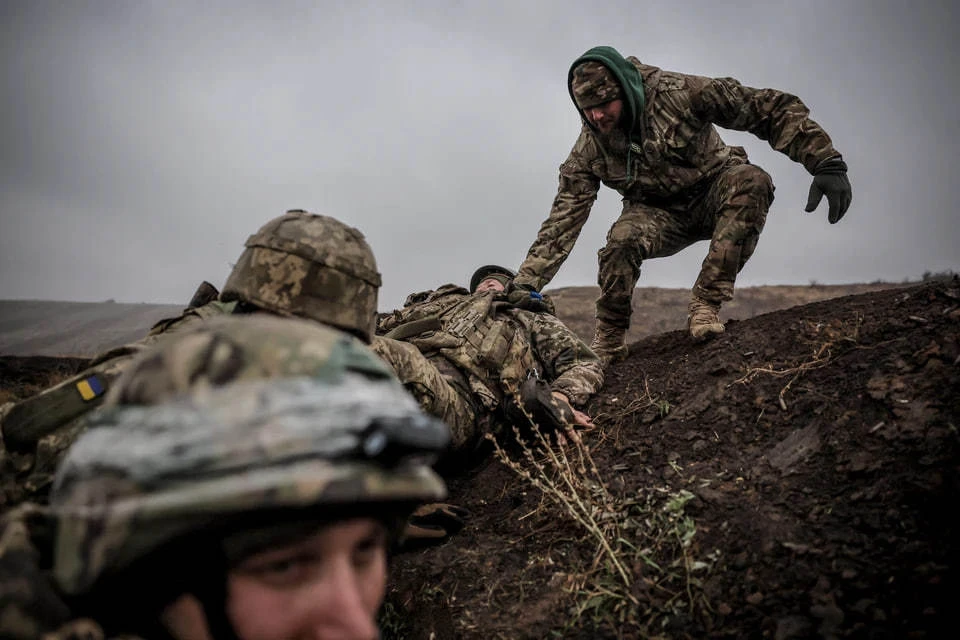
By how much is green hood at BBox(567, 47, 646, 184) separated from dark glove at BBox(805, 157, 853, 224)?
1376mm

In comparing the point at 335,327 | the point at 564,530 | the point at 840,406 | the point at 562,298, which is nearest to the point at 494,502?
the point at 564,530

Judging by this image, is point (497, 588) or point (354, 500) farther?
point (497, 588)

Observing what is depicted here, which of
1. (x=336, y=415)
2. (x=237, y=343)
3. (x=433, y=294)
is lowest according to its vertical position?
(x=336, y=415)

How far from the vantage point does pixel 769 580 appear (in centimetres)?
206

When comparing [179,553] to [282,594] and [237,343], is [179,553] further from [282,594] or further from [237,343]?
[237,343]

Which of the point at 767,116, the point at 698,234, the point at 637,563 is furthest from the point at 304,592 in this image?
the point at 698,234

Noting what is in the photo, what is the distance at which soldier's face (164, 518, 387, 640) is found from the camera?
125 cm

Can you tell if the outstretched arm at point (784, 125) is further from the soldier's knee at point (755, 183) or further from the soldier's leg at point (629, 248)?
the soldier's leg at point (629, 248)

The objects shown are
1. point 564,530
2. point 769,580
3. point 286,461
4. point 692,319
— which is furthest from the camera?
point 692,319

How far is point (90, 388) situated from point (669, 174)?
4381mm

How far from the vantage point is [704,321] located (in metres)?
4.69

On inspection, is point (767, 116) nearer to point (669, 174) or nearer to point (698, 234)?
point (669, 174)

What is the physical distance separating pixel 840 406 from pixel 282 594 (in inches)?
106

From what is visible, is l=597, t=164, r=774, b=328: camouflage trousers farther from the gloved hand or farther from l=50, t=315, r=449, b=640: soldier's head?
l=50, t=315, r=449, b=640: soldier's head
